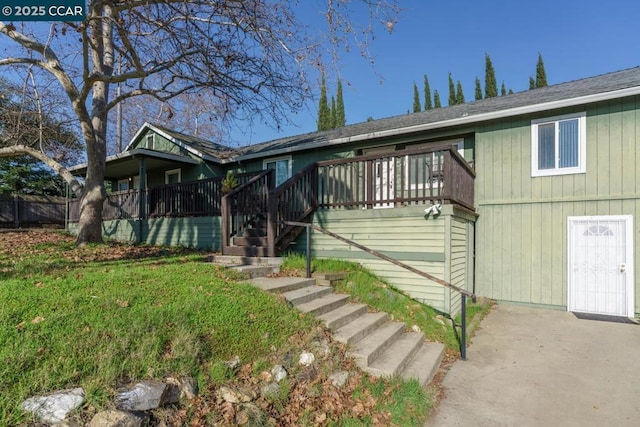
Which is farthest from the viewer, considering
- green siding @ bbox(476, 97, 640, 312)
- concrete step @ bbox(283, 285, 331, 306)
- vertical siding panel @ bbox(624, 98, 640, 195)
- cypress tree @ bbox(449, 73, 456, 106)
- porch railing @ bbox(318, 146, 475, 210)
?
cypress tree @ bbox(449, 73, 456, 106)

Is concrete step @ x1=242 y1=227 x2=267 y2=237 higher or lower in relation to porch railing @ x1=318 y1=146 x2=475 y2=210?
lower

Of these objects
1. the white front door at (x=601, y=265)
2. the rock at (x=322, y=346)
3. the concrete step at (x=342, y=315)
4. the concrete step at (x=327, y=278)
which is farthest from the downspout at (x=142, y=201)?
the white front door at (x=601, y=265)

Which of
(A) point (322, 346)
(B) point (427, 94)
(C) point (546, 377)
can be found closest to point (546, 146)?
(C) point (546, 377)

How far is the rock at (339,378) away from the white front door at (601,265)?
6.61 m

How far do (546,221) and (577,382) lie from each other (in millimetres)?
4552

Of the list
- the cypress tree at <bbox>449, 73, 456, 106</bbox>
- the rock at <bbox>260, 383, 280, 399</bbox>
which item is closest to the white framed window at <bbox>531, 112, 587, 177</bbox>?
the rock at <bbox>260, 383, 280, 399</bbox>

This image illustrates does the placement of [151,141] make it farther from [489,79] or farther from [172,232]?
[489,79]

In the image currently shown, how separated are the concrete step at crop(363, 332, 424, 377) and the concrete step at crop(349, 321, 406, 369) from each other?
5cm

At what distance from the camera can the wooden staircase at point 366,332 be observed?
4215mm

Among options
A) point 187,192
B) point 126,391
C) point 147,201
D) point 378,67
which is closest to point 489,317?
point 378,67

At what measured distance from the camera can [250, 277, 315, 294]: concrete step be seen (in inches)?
204

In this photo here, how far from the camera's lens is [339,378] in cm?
374

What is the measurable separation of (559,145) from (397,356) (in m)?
6.69

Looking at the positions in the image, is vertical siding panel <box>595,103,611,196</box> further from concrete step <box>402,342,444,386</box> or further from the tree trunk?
the tree trunk
